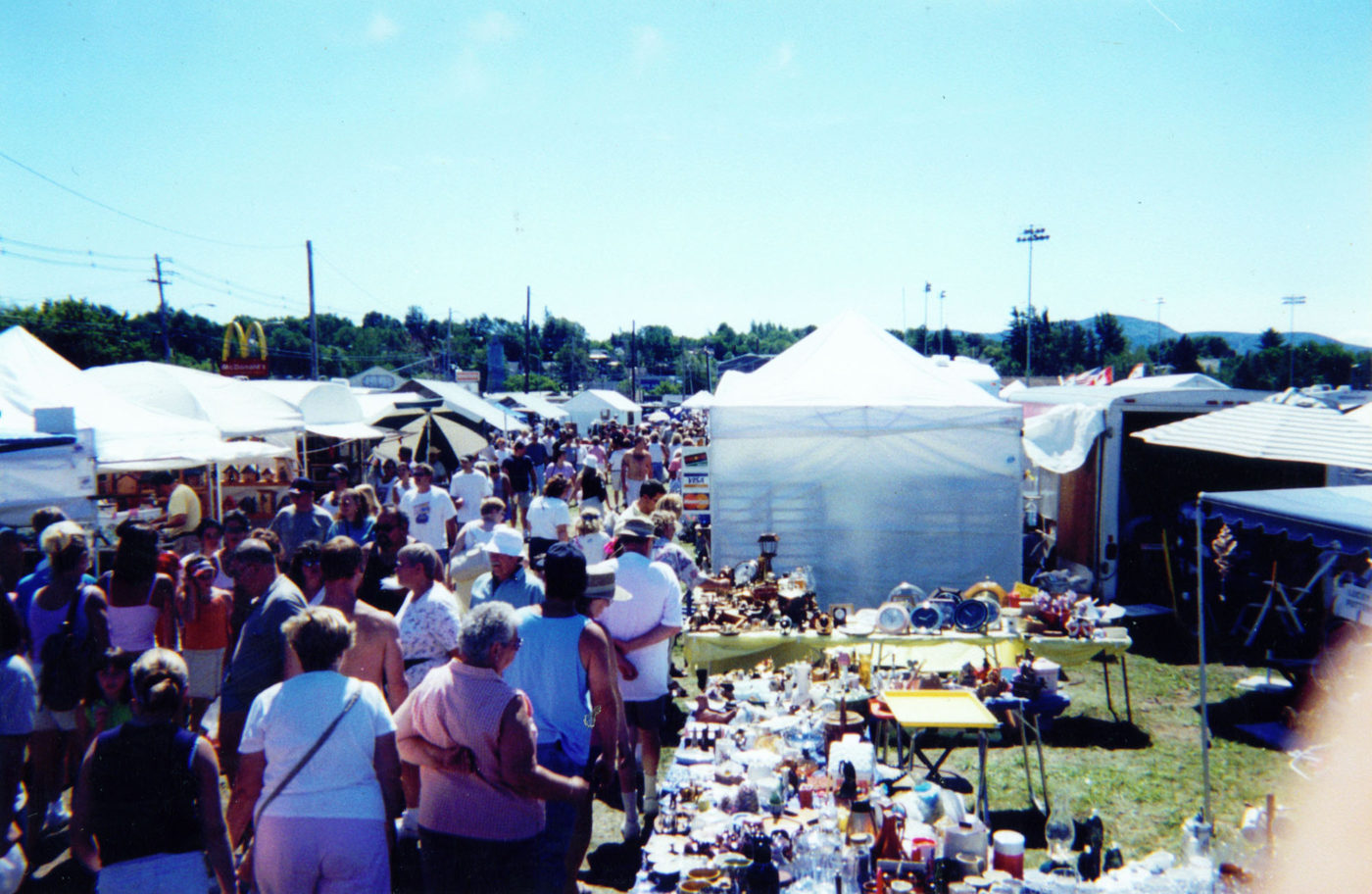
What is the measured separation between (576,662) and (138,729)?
137 cm

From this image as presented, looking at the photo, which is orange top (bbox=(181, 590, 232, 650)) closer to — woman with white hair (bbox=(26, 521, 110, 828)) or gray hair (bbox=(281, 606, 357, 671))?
woman with white hair (bbox=(26, 521, 110, 828))

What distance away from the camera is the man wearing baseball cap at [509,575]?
3820mm

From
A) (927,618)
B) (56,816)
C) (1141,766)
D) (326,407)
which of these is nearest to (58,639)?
(56,816)

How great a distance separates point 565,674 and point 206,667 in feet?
8.72

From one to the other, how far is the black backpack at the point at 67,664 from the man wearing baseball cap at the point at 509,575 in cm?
189

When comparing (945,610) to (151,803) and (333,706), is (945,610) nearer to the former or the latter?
(333,706)

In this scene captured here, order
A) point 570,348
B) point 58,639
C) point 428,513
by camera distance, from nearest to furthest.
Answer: point 58,639 < point 428,513 < point 570,348

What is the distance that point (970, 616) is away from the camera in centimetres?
602

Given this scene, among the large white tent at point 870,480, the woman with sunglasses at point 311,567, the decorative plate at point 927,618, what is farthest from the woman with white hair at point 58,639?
the large white tent at point 870,480

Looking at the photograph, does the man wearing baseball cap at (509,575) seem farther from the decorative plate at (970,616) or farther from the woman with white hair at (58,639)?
the decorative plate at (970,616)

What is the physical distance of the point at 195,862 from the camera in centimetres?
246

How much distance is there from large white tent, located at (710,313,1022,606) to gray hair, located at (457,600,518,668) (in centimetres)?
603

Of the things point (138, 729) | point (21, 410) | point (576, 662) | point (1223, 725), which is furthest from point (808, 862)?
point (21, 410)


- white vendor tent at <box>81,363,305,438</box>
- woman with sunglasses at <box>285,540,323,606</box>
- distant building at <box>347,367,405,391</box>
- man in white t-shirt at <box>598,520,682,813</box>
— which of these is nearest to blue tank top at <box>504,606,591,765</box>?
man in white t-shirt at <box>598,520,682,813</box>
